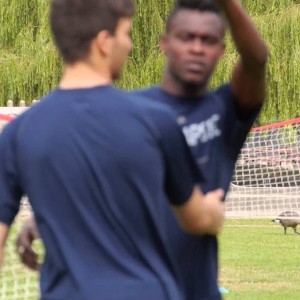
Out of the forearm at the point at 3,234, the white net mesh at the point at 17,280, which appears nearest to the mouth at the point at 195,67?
the forearm at the point at 3,234

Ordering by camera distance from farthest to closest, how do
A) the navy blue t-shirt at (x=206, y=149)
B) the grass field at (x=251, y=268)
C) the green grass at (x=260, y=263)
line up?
1. the green grass at (x=260, y=263)
2. the grass field at (x=251, y=268)
3. the navy blue t-shirt at (x=206, y=149)

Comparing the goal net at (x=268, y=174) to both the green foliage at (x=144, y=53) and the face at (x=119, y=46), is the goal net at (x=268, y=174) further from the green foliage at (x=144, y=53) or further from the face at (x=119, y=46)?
the face at (x=119, y=46)

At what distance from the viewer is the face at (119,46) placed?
13.0 ft

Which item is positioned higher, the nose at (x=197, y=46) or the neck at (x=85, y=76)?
the neck at (x=85, y=76)

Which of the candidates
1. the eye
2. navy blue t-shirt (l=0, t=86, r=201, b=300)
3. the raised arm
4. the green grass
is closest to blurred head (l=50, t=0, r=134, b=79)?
navy blue t-shirt (l=0, t=86, r=201, b=300)

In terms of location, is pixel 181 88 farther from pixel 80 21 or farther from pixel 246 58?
pixel 80 21

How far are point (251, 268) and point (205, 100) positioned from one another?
12.0 m

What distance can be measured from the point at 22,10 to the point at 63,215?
27.2 meters

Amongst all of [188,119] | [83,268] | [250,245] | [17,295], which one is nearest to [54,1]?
[83,268]

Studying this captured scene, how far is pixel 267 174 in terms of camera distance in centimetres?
1861

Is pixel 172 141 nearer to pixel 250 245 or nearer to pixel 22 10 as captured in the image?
pixel 250 245

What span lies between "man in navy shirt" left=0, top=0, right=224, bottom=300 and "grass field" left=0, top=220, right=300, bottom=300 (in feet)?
15.7

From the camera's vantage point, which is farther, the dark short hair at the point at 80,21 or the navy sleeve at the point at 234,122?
the navy sleeve at the point at 234,122

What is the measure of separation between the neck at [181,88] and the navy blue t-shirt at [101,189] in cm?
114
